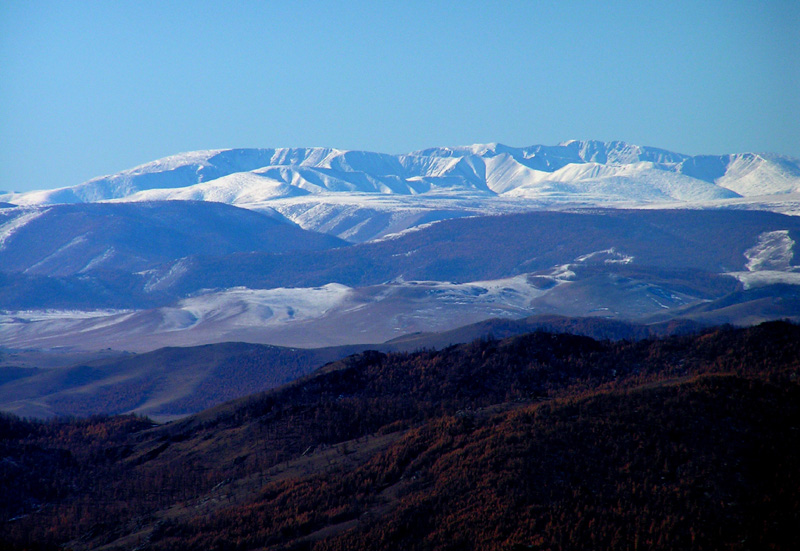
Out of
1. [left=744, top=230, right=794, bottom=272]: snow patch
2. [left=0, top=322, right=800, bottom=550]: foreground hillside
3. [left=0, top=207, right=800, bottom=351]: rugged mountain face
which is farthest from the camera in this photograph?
[left=744, top=230, right=794, bottom=272]: snow patch

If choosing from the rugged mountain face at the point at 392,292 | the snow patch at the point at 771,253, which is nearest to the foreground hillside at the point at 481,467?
the rugged mountain face at the point at 392,292

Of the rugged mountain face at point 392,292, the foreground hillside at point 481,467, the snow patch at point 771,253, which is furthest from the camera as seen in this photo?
the snow patch at point 771,253

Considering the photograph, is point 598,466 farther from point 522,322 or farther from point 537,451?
point 522,322

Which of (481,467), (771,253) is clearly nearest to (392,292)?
(771,253)

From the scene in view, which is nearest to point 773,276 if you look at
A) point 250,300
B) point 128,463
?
point 250,300

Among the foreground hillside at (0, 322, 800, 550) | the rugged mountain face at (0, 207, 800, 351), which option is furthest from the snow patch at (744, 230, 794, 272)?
the foreground hillside at (0, 322, 800, 550)

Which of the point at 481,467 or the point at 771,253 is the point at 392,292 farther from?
the point at 481,467

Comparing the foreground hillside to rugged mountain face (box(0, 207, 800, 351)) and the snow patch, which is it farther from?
the snow patch

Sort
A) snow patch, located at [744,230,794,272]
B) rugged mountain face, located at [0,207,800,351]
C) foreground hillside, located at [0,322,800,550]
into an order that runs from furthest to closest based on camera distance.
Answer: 1. snow patch, located at [744,230,794,272]
2. rugged mountain face, located at [0,207,800,351]
3. foreground hillside, located at [0,322,800,550]

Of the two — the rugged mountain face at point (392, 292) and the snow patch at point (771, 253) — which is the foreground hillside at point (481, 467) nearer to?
the rugged mountain face at point (392, 292)
